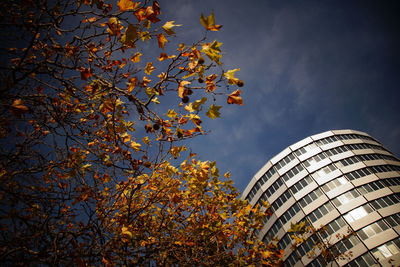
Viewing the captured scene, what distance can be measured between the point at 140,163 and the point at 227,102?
2013mm

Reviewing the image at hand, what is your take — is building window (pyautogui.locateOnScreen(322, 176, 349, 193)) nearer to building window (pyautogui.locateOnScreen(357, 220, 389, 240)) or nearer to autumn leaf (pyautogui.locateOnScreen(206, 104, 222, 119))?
building window (pyautogui.locateOnScreen(357, 220, 389, 240))

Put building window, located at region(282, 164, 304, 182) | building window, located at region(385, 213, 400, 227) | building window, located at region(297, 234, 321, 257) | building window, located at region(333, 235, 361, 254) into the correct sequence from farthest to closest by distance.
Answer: building window, located at region(282, 164, 304, 182) → building window, located at region(297, 234, 321, 257) → building window, located at region(333, 235, 361, 254) → building window, located at region(385, 213, 400, 227)

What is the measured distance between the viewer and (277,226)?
3547cm

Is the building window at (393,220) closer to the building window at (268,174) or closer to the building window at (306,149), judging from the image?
the building window at (306,149)

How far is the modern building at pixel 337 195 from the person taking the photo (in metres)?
26.7

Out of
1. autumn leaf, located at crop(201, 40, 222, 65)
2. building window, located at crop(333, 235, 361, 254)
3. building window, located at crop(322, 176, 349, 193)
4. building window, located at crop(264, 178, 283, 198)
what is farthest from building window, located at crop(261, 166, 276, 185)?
autumn leaf, located at crop(201, 40, 222, 65)

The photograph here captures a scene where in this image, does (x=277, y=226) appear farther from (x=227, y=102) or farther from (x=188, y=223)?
(x=227, y=102)

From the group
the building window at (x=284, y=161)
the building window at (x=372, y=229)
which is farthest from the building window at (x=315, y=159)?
the building window at (x=372, y=229)

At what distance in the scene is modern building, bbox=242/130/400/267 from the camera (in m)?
26.7

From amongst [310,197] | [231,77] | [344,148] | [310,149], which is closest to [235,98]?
[231,77]

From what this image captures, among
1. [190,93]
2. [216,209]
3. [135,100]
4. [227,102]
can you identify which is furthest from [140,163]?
[216,209]

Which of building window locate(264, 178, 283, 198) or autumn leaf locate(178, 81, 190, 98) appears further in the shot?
building window locate(264, 178, 283, 198)

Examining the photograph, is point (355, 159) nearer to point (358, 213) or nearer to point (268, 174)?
point (358, 213)

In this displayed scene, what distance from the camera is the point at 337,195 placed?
3102 centimetres
